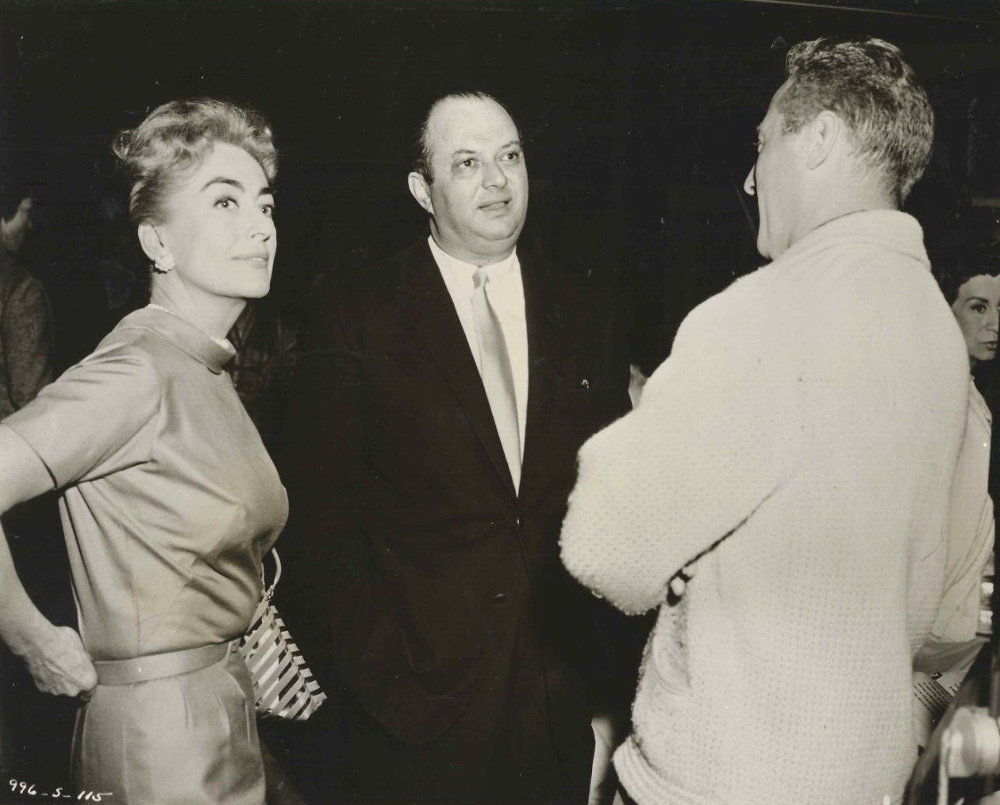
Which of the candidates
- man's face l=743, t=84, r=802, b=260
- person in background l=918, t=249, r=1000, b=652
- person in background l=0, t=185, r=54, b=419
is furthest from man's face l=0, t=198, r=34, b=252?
person in background l=918, t=249, r=1000, b=652

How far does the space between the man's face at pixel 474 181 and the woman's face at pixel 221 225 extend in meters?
0.28

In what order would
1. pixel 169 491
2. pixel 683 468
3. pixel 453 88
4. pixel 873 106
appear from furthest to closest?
pixel 453 88 < pixel 169 491 < pixel 873 106 < pixel 683 468

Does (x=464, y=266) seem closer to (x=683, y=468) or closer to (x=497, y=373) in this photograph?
(x=497, y=373)

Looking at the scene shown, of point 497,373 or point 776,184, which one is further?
point 497,373

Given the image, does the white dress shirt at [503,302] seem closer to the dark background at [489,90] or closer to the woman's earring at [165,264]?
the dark background at [489,90]

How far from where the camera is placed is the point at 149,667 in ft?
4.77

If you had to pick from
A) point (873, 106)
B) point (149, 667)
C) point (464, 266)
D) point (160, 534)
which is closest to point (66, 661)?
point (149, 667)

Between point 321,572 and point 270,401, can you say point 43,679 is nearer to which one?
point 321,572

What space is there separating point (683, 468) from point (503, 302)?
22.5 inches

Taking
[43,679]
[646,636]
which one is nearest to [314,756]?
[43,679]

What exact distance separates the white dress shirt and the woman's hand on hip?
2.73 ft

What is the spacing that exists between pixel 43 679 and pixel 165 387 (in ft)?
1.85

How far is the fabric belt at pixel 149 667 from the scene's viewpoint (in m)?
1.46

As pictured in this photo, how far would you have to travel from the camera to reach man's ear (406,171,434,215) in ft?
5.06
